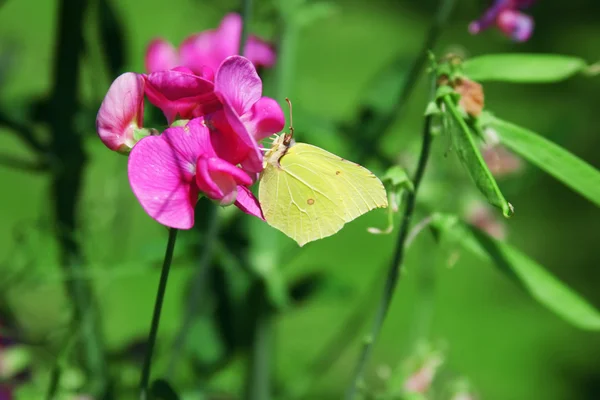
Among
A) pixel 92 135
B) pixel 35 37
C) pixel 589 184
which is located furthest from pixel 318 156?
pixel 35 37

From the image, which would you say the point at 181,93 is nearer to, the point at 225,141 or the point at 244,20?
the point at 225,141

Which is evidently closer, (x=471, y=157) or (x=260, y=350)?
(x=471, y=157)

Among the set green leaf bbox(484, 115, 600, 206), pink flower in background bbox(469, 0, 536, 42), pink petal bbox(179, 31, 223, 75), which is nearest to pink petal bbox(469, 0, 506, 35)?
pink flower in background bbox(469, 0, 536, 42)

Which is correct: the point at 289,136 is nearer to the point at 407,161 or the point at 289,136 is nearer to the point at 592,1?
the point at 407,161

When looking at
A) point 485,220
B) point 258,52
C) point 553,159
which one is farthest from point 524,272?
point 485,220

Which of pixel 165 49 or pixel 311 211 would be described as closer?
pixel 311 211

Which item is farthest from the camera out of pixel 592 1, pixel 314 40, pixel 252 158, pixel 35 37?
pixel 592 1
